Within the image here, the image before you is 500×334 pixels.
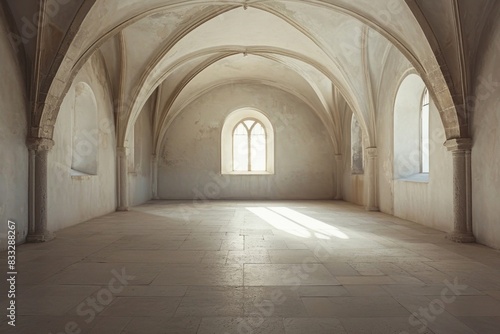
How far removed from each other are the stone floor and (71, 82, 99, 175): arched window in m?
2.93

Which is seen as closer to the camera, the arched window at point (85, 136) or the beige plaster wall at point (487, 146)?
the beige plaster wall at point (487, 146)

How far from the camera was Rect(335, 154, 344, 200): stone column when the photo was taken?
→ 16078mm

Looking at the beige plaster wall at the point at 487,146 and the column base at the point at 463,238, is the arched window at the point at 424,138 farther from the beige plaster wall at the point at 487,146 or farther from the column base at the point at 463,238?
the column base at the point at 463,238

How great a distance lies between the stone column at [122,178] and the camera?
447 inches

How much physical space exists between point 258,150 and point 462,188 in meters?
11.4

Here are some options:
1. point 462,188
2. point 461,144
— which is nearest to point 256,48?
point 461,144

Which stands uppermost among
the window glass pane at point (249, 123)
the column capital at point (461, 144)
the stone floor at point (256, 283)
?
the window glass pane at point (249, 123)

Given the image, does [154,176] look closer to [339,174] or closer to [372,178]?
[339,174]

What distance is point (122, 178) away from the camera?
37.6ft

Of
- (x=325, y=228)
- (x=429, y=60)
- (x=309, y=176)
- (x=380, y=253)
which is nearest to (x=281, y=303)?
(x=380, y=253)

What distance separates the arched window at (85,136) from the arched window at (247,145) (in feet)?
25.8

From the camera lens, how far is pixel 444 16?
6.33 m

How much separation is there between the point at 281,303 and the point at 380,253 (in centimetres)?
267

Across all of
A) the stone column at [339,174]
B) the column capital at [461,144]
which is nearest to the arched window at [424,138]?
the column capital at [461,144]
